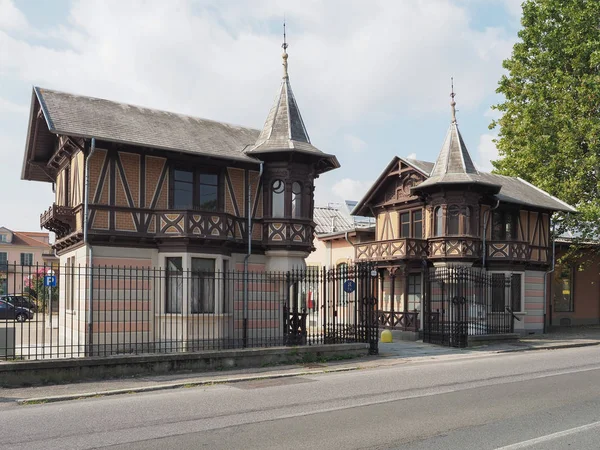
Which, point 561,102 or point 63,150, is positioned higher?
point 561,102

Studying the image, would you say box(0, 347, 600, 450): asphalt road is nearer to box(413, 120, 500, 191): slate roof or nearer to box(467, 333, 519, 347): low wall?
box(467, 333, 519, 347): low wall

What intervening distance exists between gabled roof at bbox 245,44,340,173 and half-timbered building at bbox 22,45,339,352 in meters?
0.05

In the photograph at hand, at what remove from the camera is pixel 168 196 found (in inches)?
799

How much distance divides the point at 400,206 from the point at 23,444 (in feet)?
77.5

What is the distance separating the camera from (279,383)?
13.3 m

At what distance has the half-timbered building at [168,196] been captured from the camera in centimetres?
1894

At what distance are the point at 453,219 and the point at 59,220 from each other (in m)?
15.8

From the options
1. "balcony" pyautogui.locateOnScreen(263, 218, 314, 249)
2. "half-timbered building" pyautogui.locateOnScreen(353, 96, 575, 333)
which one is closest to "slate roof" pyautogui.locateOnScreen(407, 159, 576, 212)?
"half-timbered building" pyautogui.locateOnScreen(353, 96, 575, 333)

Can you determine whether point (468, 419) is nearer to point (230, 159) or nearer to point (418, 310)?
point (230, 159)

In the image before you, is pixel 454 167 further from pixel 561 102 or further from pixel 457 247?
pixel 561 102

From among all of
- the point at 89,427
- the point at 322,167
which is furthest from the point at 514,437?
the point at 322,167

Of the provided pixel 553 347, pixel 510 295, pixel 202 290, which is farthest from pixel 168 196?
pixel 510 295

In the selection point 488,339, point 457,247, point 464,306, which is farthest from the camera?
point 457,247

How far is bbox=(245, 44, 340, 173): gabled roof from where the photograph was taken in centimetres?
2156
